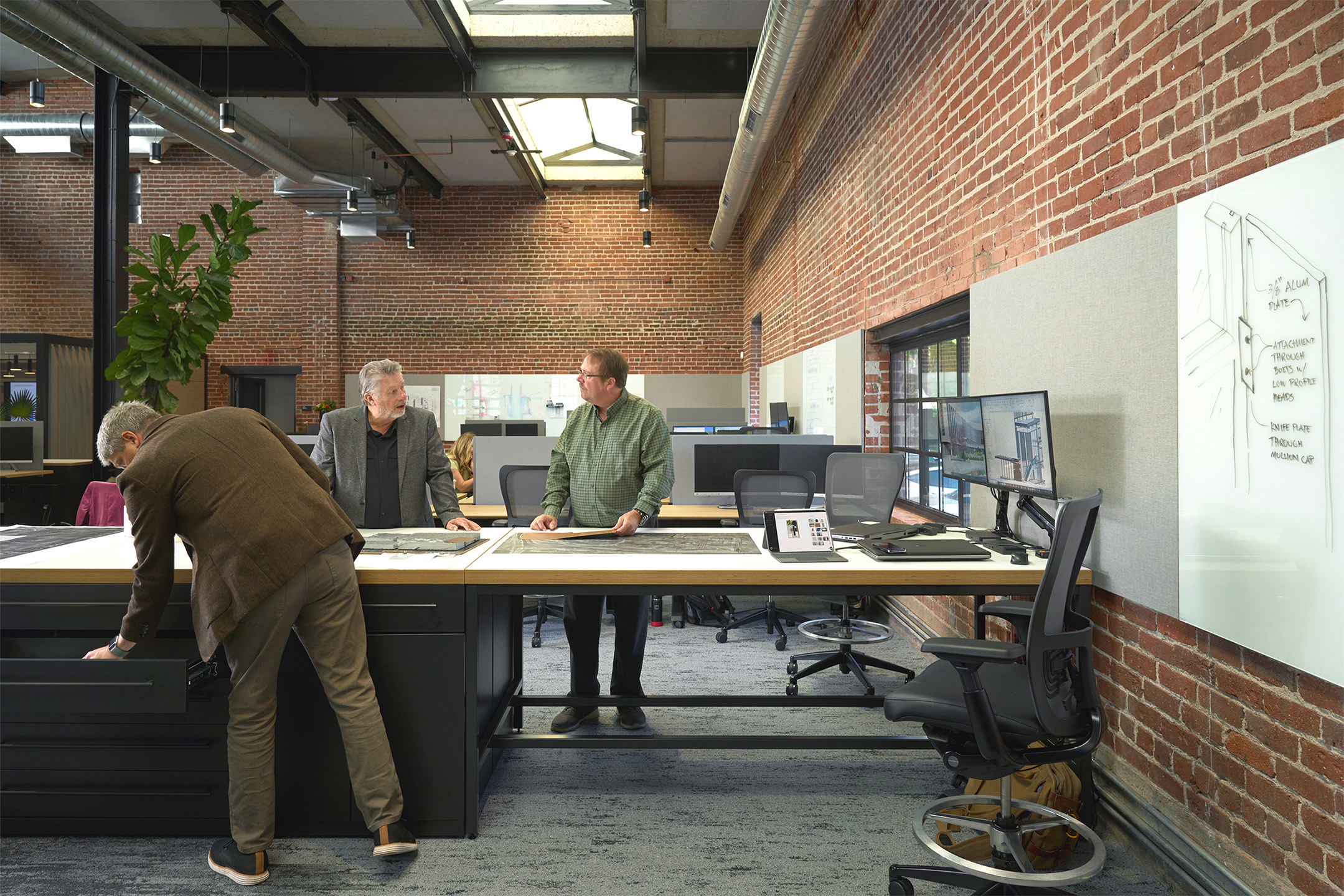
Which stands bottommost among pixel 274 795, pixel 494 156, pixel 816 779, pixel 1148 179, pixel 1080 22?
pixel 816 779

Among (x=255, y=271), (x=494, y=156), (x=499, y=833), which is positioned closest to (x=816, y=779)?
(x=499, y=833)

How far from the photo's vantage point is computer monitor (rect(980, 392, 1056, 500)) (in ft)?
7.85

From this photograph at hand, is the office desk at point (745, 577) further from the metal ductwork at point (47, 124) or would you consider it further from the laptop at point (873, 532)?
the metal ductwork at point (47, 124)

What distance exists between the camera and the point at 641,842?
2334 mm

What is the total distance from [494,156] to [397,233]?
2090mm

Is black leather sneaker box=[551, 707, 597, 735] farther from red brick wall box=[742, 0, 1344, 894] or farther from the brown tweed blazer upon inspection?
red brick wall box=[742, 0, 1344, 894]

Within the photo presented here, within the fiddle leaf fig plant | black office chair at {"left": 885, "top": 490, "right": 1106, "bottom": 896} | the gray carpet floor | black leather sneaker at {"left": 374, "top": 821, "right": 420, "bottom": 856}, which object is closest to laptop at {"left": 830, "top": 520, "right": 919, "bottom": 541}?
black office chair at {"left": 885, "top": 490, "right": 1106, "bottom": 896}

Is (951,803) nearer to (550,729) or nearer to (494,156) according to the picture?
(550,729)

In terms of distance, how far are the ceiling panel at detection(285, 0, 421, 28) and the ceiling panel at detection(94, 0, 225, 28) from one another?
616 mm

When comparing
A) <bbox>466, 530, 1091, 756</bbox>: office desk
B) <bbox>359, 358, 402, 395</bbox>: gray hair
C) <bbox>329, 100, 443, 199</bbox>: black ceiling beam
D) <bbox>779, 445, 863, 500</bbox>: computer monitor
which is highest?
<bbox>329, 100, 443, 199</bbox>: black ceiling beam

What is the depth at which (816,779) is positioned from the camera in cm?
276

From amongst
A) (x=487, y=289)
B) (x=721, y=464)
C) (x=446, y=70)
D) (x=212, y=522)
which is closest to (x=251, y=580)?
(x=212, y=522)

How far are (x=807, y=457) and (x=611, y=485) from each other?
2388 millimetres

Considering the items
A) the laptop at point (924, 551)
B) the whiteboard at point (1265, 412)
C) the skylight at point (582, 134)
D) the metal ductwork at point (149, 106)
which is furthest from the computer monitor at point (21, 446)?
the whiteboard at point (1265, 412)
